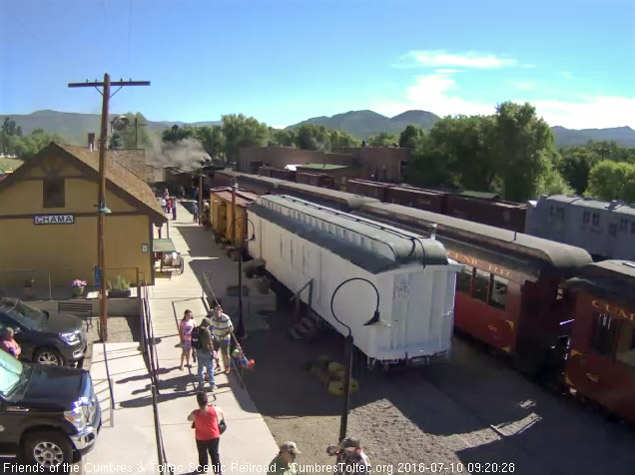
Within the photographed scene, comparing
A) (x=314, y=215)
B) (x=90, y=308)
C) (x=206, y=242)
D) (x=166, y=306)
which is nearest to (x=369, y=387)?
(x=314, y=215)

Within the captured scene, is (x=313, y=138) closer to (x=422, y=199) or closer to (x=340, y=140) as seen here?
(x=340, y=140)

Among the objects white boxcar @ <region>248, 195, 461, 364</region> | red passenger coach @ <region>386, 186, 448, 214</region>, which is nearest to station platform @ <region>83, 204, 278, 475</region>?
white boxcar @ <region>248, 195, 461, 364</region>

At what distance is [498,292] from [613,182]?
39034mm

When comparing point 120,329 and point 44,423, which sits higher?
point 44,423

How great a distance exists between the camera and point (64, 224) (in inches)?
733

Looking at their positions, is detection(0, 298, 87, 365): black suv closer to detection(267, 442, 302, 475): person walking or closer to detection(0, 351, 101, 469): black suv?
detection(0, 351, 101, 469): black suv

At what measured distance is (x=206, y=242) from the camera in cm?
2986

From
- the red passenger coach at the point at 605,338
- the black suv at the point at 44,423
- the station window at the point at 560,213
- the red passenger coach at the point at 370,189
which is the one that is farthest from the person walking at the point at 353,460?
the red passenger coach at the point at 370,189

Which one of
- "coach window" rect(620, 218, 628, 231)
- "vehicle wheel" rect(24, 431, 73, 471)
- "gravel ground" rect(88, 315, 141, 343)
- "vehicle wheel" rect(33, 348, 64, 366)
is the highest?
"coach window" rect(620, 218, 628, 231)

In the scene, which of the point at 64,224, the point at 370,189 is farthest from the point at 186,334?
the point at 370,189

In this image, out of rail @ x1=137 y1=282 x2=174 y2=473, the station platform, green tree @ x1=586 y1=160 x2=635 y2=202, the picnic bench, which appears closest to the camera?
the station platform

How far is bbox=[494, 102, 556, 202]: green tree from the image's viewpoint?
2055 inches

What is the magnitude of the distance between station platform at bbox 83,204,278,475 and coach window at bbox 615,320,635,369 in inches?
245

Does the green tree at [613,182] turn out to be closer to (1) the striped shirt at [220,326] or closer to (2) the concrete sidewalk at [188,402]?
(2) the concrete sidewalk at [188,402]
